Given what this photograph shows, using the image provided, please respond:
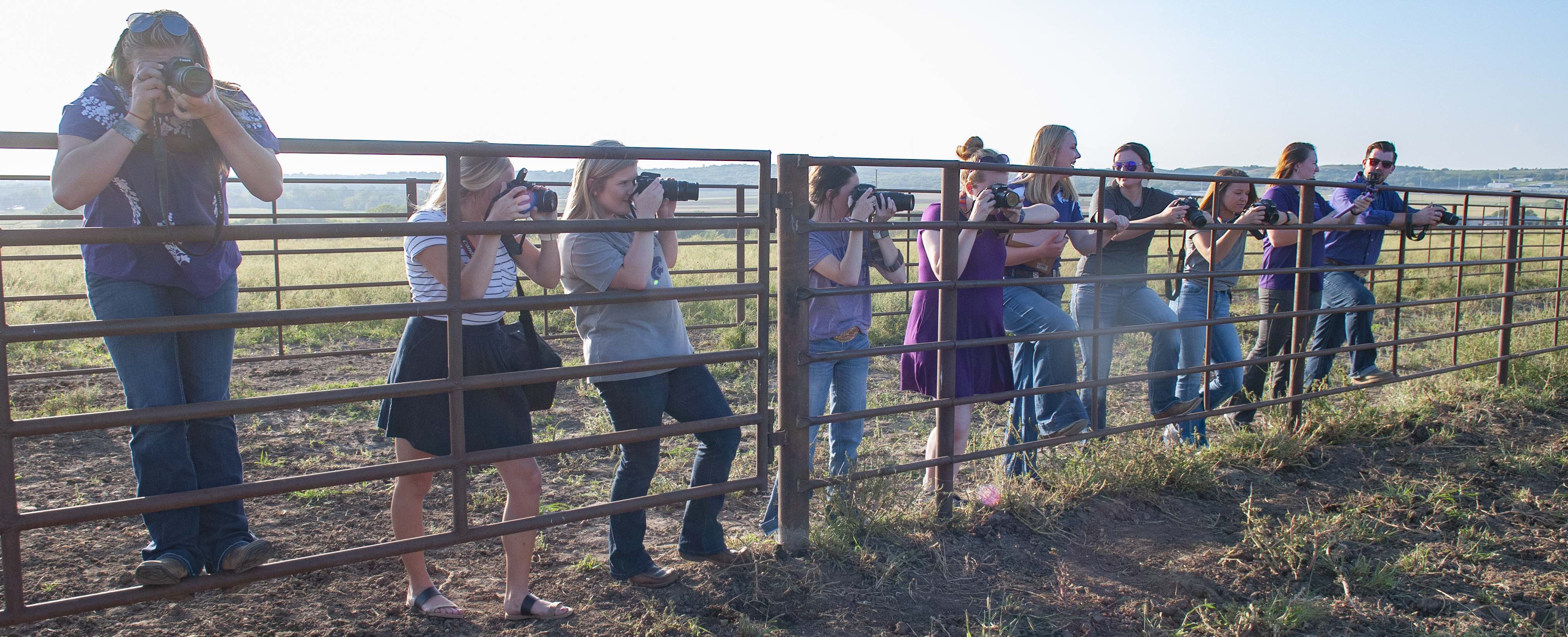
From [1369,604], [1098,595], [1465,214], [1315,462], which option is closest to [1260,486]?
[1315,462]

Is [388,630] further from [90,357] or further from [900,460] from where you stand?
[90,357]

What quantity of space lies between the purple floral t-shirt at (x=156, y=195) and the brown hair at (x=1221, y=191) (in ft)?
13.0

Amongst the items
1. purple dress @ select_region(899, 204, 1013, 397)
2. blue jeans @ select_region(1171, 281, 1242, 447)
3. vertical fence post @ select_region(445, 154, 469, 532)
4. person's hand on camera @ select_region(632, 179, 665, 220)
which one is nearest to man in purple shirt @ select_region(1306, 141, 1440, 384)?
blue jeans @ select_region(1171, 281, 1242, 447)

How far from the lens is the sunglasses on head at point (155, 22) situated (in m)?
2.26

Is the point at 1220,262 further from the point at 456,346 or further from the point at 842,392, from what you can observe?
the point at 456,346

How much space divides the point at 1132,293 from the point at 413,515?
3324 mm

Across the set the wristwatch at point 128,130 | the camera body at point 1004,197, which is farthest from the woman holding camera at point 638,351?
the camera body at point 1004,197

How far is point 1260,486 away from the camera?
428cm

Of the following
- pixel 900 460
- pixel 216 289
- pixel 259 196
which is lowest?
pixel 900 460

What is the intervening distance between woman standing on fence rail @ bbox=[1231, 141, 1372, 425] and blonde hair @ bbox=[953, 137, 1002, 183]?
1620 mm

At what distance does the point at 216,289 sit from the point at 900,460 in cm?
342

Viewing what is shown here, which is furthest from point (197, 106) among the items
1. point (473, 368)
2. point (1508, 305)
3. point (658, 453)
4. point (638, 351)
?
point (1508, 305)

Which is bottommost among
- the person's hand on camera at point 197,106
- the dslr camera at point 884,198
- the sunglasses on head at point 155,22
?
the dslr camera at point 884,198

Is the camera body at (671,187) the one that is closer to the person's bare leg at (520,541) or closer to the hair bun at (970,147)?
the person's bare leg at (520,541)
